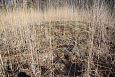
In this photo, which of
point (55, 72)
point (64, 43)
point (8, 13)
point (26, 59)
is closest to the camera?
point (55, 72)

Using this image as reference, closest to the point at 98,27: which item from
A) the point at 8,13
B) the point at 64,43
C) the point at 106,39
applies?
the point at 106,39

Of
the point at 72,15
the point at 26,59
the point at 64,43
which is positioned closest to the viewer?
the point at 26,59


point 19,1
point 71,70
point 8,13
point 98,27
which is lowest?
point 71,70

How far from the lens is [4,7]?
3.49 meters

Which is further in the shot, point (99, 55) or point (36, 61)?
point (99, 55)

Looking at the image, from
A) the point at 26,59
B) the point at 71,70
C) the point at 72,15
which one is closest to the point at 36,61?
the point at 26,59

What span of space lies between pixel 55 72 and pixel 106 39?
44.3 inches

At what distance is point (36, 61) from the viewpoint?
2.55 metres

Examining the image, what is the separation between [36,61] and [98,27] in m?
1.34

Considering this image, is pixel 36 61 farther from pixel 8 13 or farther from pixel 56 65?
pixel 8 13

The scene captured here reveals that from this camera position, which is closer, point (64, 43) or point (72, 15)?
point (64, 43)

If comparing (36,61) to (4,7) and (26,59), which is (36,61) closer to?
(26,59)

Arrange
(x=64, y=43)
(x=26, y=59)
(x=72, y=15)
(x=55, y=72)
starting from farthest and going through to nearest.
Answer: (x=72, y=15), (x=64, y=43), (x=26, y=59), (x=55, y=72)

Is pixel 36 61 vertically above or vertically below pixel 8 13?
below
